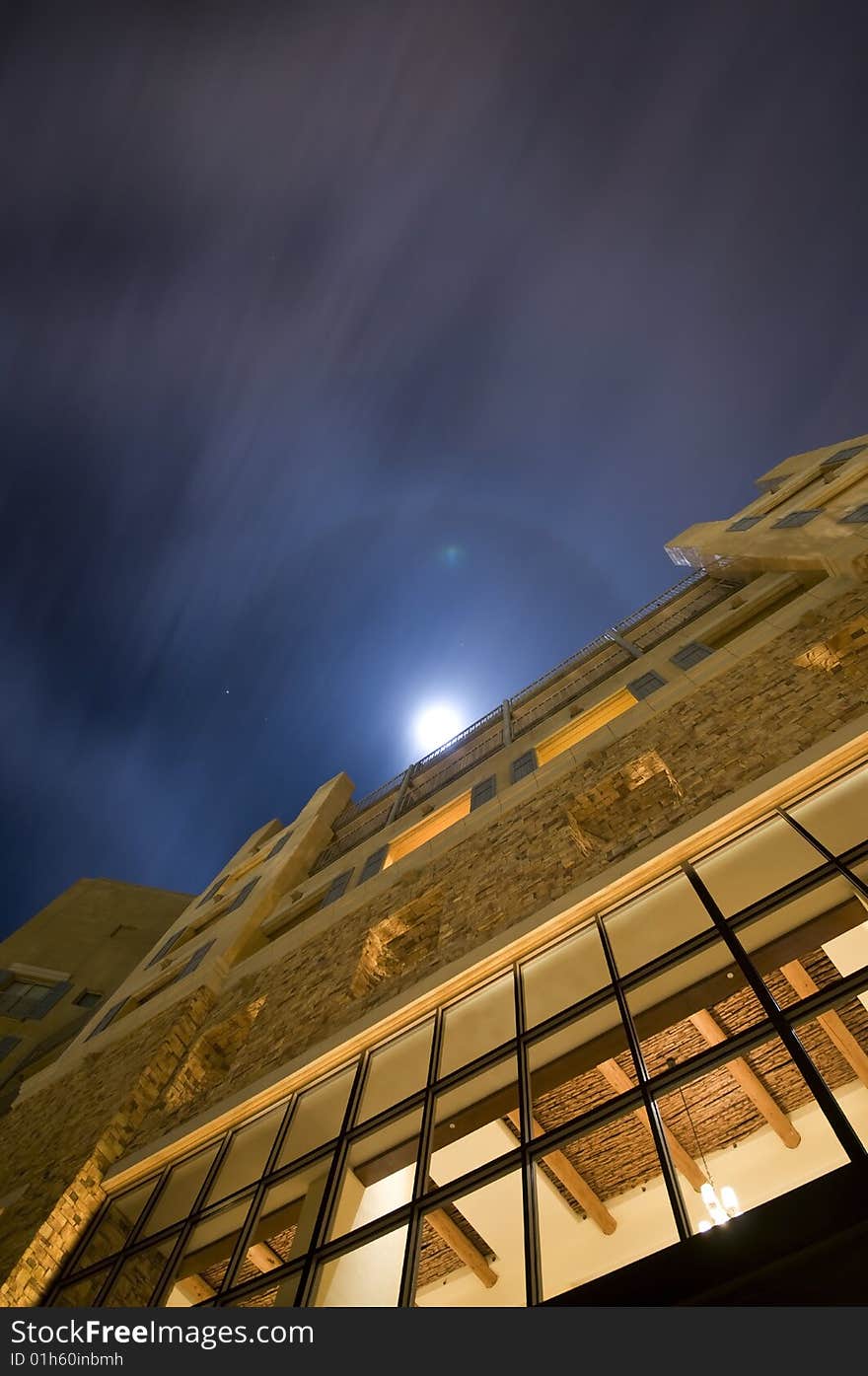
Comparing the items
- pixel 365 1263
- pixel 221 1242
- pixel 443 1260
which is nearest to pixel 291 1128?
pixel 221 1242

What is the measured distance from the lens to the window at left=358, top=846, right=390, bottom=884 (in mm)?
20205

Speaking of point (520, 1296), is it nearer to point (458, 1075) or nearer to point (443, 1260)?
point (443, 1260)

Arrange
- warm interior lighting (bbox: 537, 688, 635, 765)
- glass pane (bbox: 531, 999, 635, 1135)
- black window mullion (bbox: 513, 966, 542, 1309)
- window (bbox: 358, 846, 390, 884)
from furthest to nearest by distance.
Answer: window (bbox: 358, 846, 390, 884) → warm interior lighting (bbox: 537, 688, 635, 765) → glass pane (bbox: 531, 999, 635, 1135) → black window mullion (bbox: 513, 966, 542, 1309)

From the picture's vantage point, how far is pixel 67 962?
30.6 m

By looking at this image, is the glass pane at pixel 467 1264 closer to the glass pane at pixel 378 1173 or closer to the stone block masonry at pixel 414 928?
the glass pane at pixel 378 1173

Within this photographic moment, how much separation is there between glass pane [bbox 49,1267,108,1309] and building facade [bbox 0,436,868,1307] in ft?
0.37

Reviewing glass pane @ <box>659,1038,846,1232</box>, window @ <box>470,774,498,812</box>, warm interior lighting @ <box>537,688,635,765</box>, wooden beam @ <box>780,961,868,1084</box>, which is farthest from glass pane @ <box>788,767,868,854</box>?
window @ <box>470,774,498,812</box>

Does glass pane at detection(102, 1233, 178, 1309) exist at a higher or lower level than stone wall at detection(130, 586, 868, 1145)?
lower

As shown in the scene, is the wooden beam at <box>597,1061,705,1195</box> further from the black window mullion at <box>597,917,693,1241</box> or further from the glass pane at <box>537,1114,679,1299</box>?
the black window mullion at <box>597,917,693,1241</box>

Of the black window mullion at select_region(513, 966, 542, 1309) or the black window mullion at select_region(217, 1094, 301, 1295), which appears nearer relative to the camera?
the black window mullion at select_region(513, 966, 542, 1309)

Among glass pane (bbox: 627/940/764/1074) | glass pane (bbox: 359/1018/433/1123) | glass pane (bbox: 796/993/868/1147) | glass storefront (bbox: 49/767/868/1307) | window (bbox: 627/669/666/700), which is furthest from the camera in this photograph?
window (bbox: 627/669/666/700)

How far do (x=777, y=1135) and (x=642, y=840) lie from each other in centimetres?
497

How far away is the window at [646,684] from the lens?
1764cm

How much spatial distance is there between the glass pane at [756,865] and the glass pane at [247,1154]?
7.84m
